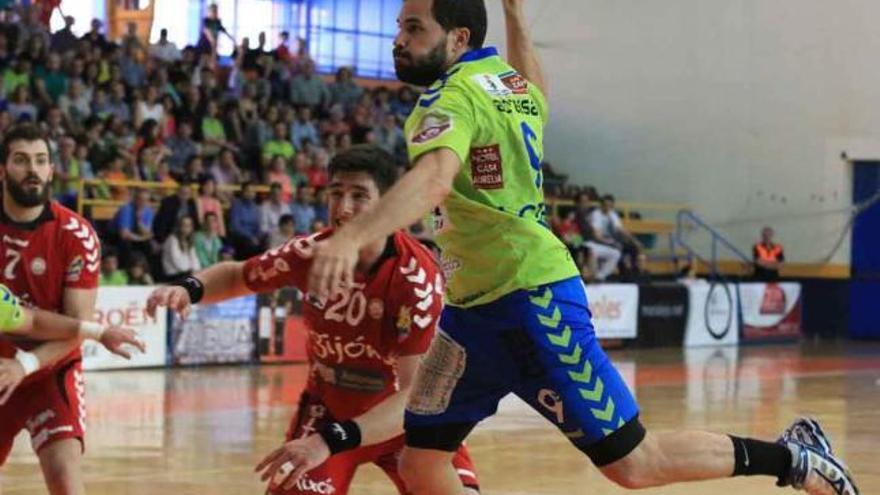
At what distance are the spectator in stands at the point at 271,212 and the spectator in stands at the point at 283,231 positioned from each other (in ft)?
0.33

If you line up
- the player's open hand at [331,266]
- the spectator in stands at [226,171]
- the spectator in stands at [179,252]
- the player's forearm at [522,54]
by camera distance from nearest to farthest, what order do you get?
the player's open hand at [331,266], the player's forearm at [522,54], the spectator in stands at [179,252], the spectator in stands at [226,171]

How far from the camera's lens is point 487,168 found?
233 inches

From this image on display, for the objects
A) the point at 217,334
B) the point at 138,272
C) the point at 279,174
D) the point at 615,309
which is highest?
the point at 279,174

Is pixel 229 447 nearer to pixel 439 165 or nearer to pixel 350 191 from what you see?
pixel 350 191

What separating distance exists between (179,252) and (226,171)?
3128 millimetres

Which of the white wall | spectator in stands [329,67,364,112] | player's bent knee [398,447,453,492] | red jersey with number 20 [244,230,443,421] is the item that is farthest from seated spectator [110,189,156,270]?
player's bent knee [398,447,453,492]

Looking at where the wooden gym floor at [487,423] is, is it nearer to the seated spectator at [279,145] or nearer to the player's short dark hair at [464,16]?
the player's short dark hair at [464,16]

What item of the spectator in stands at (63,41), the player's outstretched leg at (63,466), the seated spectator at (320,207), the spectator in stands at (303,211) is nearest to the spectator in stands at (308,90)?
the seated spectator at (320,207)

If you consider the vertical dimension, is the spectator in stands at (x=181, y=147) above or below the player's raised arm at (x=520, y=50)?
below

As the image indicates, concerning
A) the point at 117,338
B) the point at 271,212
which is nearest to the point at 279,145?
the point at 271,212

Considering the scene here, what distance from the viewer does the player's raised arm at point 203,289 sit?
20.5 ft

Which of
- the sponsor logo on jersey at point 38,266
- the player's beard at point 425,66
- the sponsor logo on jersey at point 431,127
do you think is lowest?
the sponsor logo on jersey at point 38,266

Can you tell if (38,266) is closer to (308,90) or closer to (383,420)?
(383,420)

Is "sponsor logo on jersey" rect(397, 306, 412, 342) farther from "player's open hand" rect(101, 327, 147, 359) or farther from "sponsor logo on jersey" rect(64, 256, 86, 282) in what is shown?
"sponsor logo on jersey" rect(64, 256, 86, 282)
